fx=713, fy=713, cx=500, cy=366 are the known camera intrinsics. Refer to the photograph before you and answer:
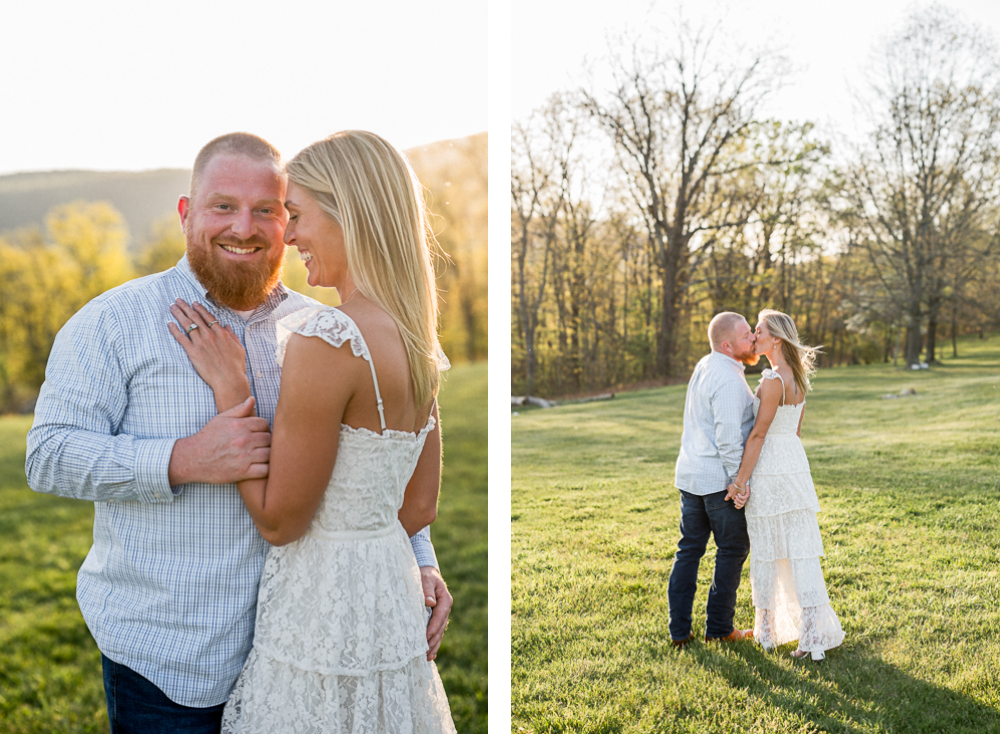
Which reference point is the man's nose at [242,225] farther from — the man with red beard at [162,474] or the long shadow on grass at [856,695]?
the long shadow on grass at [856,695]

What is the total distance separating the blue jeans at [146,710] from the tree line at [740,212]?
3296 millimetres

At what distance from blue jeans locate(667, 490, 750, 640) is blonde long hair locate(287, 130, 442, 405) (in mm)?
2064

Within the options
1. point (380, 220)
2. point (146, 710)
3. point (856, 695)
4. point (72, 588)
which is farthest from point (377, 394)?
point (72, 588)

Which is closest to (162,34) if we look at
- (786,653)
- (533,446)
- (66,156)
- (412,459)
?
(66,156)

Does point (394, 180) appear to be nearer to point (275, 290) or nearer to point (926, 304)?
point (275, 290)

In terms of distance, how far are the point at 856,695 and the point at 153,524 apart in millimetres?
2951

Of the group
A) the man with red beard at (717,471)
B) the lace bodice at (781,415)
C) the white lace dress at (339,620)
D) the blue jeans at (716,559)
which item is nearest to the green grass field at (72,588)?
the blue jeans at (716,559)

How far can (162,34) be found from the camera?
20.3ft

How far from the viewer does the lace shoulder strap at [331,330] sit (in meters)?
1.27

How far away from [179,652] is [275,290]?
763 millimetres

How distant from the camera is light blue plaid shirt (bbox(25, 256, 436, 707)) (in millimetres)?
1346

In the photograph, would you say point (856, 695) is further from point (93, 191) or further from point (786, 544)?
point (93, 191)

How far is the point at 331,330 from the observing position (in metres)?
1.28

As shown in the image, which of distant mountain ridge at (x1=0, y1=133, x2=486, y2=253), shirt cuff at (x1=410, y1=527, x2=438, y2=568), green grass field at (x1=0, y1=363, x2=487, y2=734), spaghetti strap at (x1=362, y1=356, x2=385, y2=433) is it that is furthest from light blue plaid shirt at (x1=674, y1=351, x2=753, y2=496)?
distant mountain ridge at (x1=0, y1=133, x2=486, y2=253)
